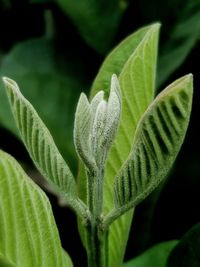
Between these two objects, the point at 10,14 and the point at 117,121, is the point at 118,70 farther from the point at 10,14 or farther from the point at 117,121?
the point at 10,14

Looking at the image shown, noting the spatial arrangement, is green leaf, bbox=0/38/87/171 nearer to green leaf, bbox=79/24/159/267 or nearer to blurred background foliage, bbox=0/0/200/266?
blurred background foliage, bbox=0/0/200/266

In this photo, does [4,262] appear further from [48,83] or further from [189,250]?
[48,83]

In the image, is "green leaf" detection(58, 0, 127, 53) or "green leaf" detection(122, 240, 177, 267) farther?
"green leaf" detection(58, 0, 127, 53)

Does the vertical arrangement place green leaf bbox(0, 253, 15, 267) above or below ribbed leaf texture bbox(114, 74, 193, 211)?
below

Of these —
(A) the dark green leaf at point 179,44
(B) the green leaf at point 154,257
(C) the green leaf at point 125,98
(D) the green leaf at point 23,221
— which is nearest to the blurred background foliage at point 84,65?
(A) the dark green leaf at point 179,44

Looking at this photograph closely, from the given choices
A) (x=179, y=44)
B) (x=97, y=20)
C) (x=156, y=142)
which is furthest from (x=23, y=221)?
(x=97, y=20)

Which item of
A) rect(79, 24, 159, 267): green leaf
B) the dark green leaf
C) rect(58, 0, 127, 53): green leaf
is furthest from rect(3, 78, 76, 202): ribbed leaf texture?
rect(58, 0, 127, 53): green leaf

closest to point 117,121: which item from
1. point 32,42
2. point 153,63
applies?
point 153,63
